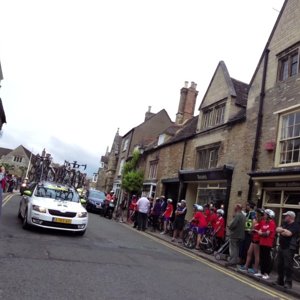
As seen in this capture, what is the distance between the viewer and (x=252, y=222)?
12414 millimetres

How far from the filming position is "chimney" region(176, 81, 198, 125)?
30444mm

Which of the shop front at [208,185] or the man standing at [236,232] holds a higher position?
the shop front at [208,185]

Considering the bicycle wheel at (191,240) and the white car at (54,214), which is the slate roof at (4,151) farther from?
the white car at (54,214)

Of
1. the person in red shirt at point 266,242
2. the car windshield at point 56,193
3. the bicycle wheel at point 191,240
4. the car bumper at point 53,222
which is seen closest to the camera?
the person in red shirt at point 266,242

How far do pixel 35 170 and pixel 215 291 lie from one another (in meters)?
23.1

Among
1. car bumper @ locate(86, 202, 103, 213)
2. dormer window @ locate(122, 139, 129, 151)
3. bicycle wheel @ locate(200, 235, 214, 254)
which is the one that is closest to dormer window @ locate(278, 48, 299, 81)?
bicycle wheel @ locate(200, 235, 214, 254)

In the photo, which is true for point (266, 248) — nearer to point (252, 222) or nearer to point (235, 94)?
point (252, 222)

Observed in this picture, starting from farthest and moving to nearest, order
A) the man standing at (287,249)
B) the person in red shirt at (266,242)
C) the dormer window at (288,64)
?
the dormer window at (288,64)
the person in red shirt at (266,242)
the man standing at (287,249)

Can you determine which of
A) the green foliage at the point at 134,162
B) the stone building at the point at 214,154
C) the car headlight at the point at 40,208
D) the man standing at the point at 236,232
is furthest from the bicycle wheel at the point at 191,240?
the green foliage at the point at 134,162

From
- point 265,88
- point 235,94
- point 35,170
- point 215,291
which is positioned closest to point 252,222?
point 215,291

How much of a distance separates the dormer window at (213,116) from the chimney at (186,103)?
852 centimetres

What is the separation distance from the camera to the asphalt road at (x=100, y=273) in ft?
20.3

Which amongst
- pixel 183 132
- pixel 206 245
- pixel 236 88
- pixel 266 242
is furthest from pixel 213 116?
pixel 266 242

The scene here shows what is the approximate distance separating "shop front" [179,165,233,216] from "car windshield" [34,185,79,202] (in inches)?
231
